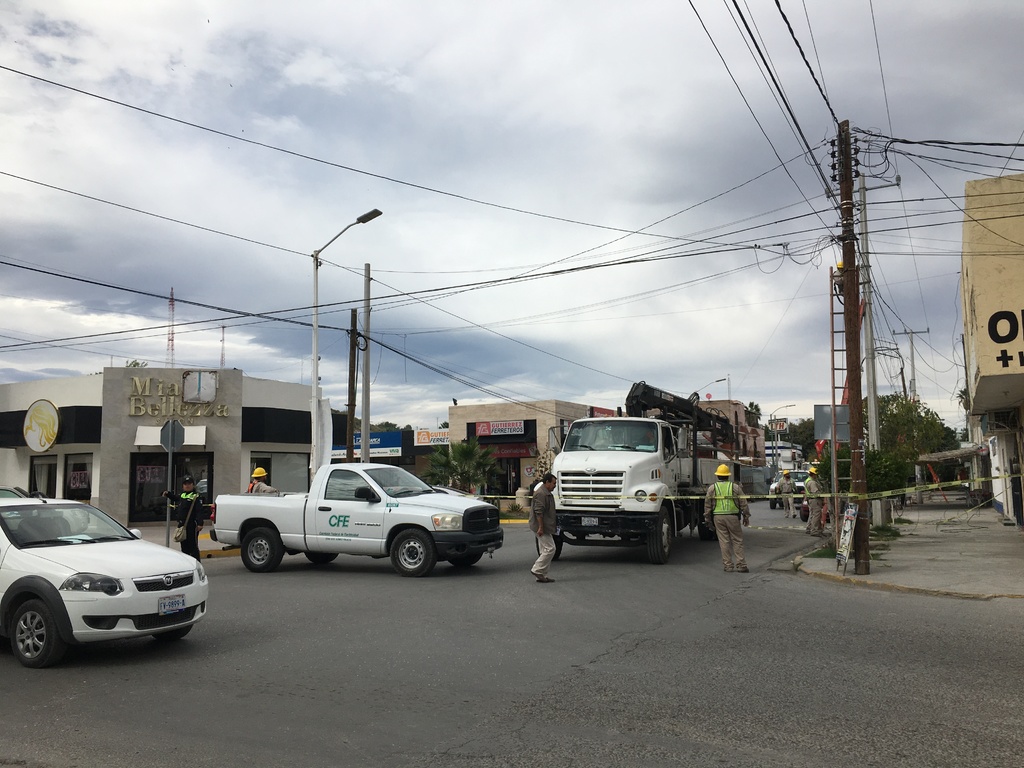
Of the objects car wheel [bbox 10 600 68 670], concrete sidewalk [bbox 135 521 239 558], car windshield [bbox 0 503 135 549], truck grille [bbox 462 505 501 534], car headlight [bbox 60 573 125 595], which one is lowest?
concrete sidewalk [bbox 135 521 239 558]

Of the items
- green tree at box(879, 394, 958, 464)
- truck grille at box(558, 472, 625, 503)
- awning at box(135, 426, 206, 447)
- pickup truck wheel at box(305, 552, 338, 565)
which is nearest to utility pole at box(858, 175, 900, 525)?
truck grille at box(558, 472, 625, 503)

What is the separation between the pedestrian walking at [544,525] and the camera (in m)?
12.8

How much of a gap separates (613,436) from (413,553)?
496 centimetres

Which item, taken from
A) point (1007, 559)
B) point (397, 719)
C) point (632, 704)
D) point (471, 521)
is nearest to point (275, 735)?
point (397, 719)

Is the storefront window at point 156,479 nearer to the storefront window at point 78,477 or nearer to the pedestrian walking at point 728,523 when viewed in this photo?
the storefront window at point 78,477

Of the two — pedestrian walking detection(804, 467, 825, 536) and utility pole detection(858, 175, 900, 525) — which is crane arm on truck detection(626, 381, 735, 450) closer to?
pedestrian walking detection(804, 467, 825, 536)

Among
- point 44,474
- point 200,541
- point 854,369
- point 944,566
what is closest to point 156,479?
point 44,474

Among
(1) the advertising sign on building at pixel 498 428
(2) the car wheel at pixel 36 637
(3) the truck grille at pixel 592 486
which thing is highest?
(1) the advertising sign on building at pixel 498 428

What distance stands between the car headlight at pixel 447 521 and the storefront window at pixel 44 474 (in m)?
21.8

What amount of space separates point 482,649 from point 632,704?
7.42 feet

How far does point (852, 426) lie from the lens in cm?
1398

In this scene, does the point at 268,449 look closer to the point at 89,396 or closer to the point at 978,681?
the point at 89,396

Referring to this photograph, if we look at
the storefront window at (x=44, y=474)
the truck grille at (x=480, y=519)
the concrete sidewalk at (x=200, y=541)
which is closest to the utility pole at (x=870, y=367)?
the truck grille at (x=480, y=519)

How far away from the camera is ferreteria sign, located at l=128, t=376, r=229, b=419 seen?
2798 cm
